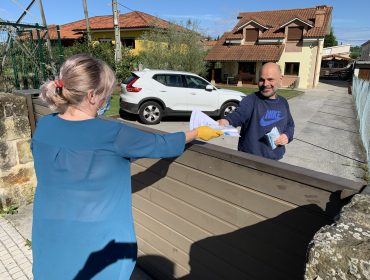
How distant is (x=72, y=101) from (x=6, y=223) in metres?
3.18

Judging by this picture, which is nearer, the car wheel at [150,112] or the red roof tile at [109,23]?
the car wheel at [150,112]

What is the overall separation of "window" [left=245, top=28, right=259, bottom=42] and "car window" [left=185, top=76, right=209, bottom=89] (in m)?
21.3

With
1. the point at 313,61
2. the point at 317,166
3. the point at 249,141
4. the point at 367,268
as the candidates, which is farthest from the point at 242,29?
the point at 367,268

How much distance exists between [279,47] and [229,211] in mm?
28536

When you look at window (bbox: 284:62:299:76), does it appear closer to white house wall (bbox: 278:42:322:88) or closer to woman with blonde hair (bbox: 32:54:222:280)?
white house wall (bbox: 278:42:322:88)

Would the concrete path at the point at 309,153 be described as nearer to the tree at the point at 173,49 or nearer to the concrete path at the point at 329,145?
the concrete path at the point at 329,145

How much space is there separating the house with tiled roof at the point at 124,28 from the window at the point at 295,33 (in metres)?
11.2

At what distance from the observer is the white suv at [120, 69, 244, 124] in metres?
9.96

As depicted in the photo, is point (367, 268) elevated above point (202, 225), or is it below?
above

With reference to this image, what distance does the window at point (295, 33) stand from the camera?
27.7m

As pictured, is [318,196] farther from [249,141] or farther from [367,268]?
[249,141]

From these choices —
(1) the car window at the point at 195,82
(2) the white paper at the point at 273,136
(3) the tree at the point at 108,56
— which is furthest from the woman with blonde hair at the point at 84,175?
(3) the tree at the point at 108,56

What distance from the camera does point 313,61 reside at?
89.7 feet

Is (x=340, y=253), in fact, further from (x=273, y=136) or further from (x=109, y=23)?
(x=109, y=23)
